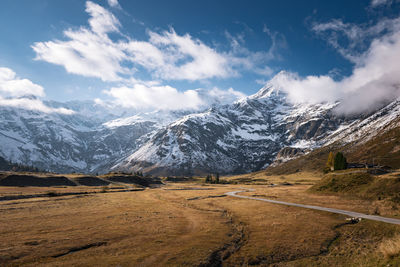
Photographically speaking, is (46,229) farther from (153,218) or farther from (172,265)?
(172,265)

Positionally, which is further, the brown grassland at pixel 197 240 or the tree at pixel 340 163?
the tree at pixel 340 163

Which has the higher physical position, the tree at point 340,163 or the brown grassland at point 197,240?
the tree at point 340,163

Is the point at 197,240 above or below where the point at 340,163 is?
below

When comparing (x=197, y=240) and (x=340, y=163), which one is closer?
(x=197, y=240)

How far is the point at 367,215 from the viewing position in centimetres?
3903

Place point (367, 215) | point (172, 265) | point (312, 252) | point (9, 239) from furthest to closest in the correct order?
point (367, 215)
point (9, 239)
point (312, 252)
point (172, 265)

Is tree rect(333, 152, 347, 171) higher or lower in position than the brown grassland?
higher

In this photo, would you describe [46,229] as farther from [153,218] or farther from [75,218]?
[153,218]

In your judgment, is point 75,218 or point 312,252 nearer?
point 312,252

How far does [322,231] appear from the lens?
32.1 m

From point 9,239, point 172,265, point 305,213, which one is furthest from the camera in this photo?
point 305,213

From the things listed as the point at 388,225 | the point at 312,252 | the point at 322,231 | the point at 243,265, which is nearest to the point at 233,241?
the point at 243,265

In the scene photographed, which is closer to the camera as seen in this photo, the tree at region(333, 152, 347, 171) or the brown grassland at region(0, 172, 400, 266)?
the brown grassland at region(0, 172, 400, 266)

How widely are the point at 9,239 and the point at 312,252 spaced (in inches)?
1357
